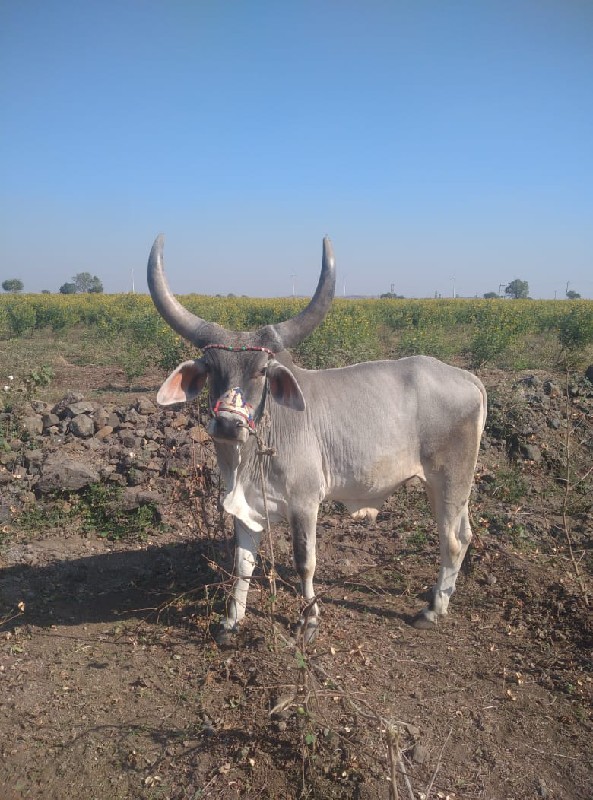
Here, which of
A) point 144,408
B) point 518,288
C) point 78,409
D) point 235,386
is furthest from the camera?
point 518,288

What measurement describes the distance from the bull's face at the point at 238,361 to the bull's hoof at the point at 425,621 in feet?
6.43

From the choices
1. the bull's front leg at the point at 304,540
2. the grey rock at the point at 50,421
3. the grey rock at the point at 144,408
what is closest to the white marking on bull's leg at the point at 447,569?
the bull's front leg at the point at 304,540

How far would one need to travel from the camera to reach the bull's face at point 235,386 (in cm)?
356

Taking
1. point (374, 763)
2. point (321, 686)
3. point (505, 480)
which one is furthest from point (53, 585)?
point (505, 480)

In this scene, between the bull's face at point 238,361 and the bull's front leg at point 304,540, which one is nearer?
the bull's face at point 238,361

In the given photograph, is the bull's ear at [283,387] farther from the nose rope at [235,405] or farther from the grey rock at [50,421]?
the grey rock at [50,421]

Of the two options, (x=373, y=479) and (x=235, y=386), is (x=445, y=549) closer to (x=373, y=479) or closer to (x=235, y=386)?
(x=373, y=479)

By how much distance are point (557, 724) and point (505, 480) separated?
12.9 feet

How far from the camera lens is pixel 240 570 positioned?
4258 millimetres

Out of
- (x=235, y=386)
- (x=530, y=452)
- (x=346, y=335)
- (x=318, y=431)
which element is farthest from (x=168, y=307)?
(x=346, y=335)

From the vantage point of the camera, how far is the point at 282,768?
Result: 122 inches

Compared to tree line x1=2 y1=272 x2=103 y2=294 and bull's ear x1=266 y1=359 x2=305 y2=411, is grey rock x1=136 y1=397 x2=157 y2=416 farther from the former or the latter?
tree line x1=2 y1=272 x2=103 y2=294

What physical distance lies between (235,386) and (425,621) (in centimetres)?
232

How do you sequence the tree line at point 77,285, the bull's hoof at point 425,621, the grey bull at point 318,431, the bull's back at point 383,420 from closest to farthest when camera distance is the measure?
the grey bull at point 318,431 → the bull's back at point 383,420 → the bull's hoof at point 425,621 → the tree line at point 77,285
